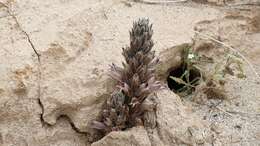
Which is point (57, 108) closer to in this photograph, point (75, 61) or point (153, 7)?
point (75, 61)

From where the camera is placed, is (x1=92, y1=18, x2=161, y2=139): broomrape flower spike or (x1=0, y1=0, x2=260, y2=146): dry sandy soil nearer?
(x1=92, y1=18, x2=161, y2=139): broomrape flower spike

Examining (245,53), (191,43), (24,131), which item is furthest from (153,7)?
(24,131)

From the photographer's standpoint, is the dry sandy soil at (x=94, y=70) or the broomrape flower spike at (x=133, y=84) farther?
the dry sandy soil at (x=94, y=70)

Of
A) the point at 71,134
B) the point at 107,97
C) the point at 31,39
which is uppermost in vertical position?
the point at 31,39
